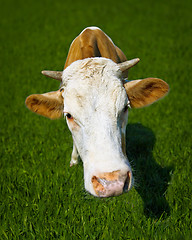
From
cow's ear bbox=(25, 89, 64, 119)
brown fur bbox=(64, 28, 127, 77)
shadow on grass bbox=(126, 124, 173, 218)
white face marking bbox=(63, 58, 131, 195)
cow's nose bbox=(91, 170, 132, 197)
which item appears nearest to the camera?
cow's nose bbox=(91, 170, 132, 197)

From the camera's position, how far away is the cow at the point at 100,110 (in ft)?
6.60

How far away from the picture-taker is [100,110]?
2285 mm

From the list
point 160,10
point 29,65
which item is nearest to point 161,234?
point 29,65

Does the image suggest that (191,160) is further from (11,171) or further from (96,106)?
(11,171)

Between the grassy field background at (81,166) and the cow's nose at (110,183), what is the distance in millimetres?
663

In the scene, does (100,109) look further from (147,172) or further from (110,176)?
(147,172)

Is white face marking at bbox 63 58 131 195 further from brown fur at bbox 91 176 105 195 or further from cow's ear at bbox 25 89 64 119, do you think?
cow's ear at bbox 25 89 64 119

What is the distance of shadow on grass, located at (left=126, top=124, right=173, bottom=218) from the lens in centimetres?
303

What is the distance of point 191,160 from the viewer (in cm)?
374

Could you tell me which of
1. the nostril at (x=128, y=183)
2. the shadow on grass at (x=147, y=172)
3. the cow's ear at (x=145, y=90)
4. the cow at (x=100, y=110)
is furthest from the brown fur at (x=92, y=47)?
the nostril at (x=128, y=183)

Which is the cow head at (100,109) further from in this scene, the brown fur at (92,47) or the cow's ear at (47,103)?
the brown fur at (92,47)

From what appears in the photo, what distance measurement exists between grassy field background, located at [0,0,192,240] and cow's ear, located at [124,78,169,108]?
1.07 meters

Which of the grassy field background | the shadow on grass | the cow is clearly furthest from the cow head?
the grassy field background

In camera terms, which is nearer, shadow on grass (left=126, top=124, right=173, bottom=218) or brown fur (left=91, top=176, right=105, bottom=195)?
brown fur (left=91, top=176, right=105, bottom=195)
